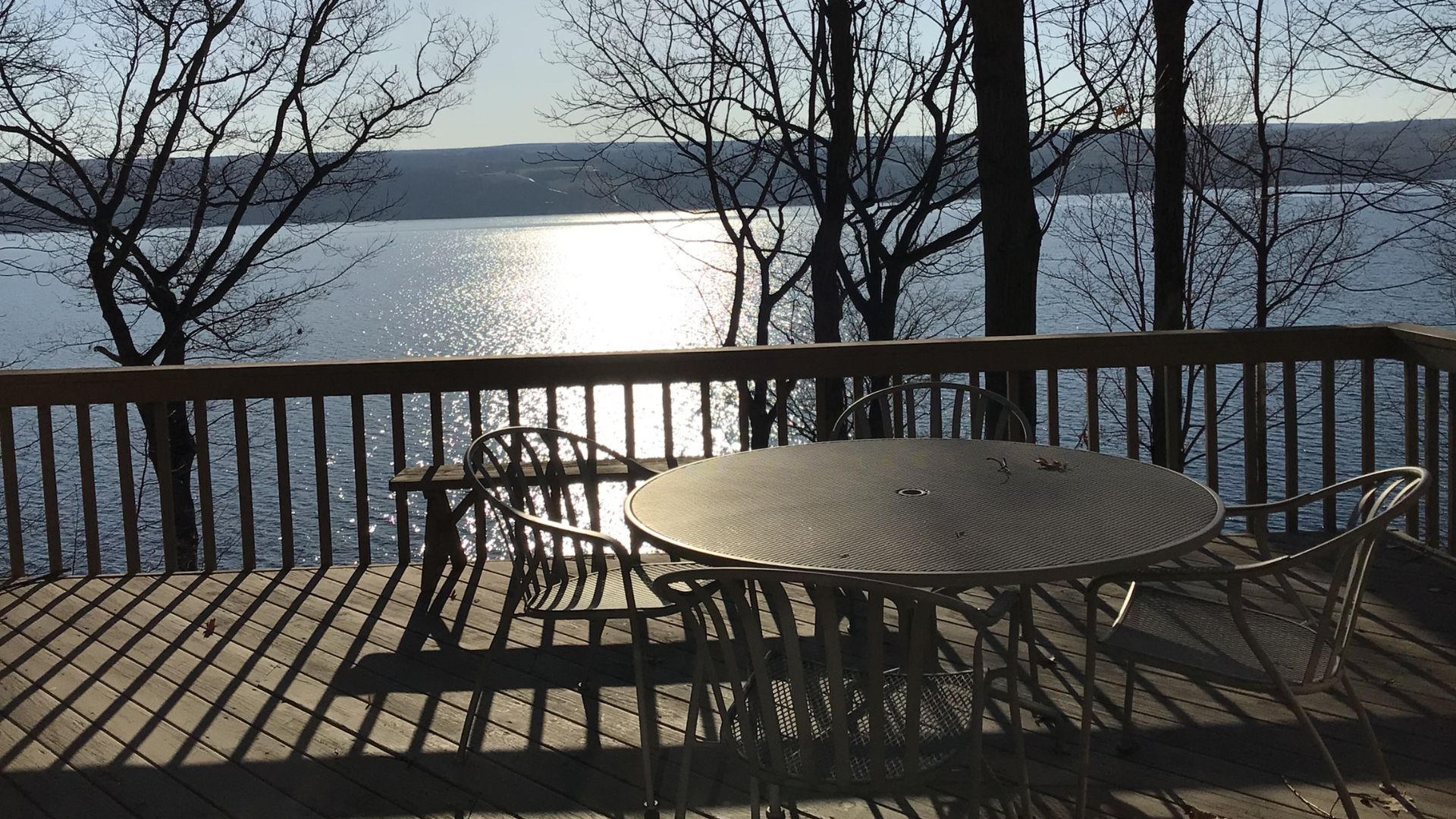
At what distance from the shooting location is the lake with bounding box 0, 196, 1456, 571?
16.7 m

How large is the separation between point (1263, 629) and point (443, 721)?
1.95 m

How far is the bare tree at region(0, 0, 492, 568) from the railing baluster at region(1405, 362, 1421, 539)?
10.2m

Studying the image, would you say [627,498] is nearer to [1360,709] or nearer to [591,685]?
[591,685]

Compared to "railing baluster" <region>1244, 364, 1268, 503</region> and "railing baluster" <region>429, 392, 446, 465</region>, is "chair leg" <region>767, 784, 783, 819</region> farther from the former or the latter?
"railing baluster" <region>1244, 364, 1268, 503</region>

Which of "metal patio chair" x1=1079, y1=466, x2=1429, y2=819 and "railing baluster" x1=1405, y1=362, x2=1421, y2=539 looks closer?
"metal patio chair" x1=1079, y1=466, x2=1429, y2=819

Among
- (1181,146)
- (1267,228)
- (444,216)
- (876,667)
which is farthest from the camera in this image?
(444,216)

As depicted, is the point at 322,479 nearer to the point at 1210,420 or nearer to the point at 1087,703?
the point at 1087,703

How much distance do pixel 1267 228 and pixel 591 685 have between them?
12.3 metres

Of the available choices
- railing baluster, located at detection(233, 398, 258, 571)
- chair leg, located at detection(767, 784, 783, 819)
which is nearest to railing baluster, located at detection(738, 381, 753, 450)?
railing baluster, located at detection(233, 398, 258, 571)

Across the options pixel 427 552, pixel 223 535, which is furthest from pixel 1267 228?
pixel 223 535

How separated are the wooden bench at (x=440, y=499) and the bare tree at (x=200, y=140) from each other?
26.0ft

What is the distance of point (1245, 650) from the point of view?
2.20 metres

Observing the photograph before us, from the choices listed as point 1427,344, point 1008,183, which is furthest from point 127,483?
point 1427,344

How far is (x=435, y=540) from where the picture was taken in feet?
12.7
